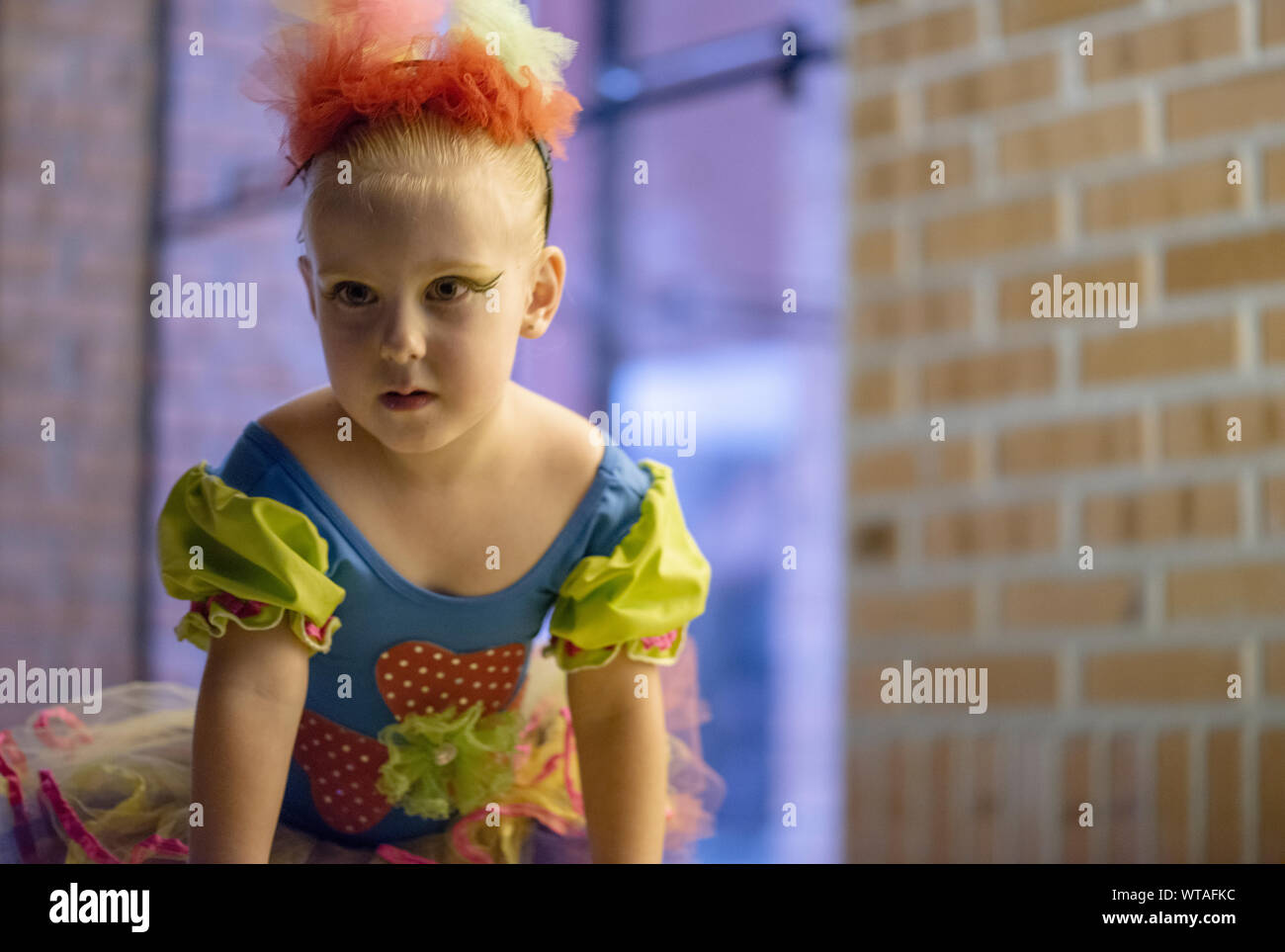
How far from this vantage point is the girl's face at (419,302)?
905mm

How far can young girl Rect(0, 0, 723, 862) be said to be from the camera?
0.91m

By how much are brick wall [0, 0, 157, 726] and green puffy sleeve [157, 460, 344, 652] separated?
27.1 inches

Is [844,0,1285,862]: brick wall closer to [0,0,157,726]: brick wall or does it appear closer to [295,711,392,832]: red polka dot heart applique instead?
[295,711,392,832]: red polka dot heart applique

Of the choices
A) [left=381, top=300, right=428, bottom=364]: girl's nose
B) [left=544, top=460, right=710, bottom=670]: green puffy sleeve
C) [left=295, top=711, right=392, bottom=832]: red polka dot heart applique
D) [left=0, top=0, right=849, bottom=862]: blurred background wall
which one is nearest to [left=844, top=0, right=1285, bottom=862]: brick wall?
[left=0, top=0, right=849, bottom=862]: blurred background wall

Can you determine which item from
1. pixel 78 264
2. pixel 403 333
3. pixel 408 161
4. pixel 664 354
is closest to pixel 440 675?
pixel 403 333

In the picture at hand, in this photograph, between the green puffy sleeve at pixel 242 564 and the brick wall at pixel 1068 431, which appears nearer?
the green puffy sleeve at pixel 242 564

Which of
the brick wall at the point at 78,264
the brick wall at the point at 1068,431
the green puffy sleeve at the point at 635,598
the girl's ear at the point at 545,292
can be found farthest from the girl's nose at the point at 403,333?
the brick wall at the point at 78,264

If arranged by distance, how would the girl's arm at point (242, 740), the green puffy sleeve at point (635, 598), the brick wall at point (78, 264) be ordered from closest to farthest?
the girl's arm at point (242, 740)
the green puffy sleeve at point (635, 598)
the brick wall at point (78, 264)

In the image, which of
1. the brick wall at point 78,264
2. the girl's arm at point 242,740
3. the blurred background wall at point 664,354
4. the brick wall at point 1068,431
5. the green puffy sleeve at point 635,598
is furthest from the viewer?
the brick wall at point 78,264

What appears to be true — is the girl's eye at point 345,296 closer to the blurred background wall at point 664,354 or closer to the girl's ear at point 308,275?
the girl's ear at point 308,275

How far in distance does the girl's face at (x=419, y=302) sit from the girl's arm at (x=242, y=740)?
184 millimetres

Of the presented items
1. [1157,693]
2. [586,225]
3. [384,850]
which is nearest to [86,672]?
[384,850]

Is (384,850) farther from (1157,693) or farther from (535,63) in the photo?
(1157,693)

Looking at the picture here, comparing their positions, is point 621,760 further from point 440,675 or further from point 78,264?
point 78,264
